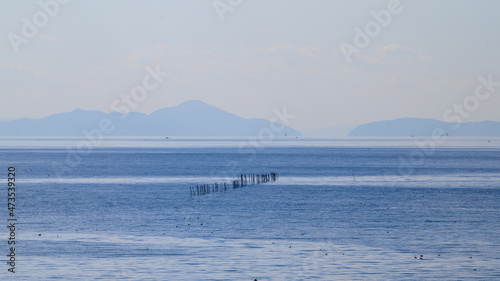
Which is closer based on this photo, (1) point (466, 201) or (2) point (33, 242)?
(2) point (33, 242)

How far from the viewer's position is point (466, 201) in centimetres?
7144

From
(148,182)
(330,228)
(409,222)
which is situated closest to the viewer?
(330,228)

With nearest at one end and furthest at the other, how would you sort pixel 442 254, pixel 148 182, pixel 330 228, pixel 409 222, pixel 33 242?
pixel 442 254 < pixel 33 242 < pixel 330 228 < pixel 409 222 < pixel 148 182

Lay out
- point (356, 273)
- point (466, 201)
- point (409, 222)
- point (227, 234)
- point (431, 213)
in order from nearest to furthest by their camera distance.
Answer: point (356, 273), point (227, 234), point (409, 222), point (431, 213), point (466, 201)

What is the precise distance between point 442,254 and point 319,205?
96.1 feet

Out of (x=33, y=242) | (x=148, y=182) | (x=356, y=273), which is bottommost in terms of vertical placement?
(x=356, y=273)

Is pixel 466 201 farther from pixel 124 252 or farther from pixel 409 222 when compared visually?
pixel 124 252

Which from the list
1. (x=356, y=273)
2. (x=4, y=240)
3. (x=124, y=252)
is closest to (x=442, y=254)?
(x=356, y=273)

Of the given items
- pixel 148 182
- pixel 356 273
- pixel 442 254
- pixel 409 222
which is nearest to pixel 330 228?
pixel 409 222

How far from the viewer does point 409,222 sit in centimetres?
5331

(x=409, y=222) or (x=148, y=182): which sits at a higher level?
A: (x=148, y=182)

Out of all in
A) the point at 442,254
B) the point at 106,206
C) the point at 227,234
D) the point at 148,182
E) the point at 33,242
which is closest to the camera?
the point at 442,254

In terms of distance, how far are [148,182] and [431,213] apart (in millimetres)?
51375

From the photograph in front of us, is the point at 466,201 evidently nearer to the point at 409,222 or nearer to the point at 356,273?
the point at 409,222
